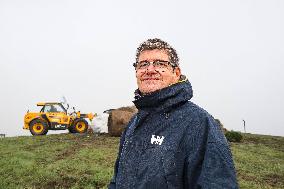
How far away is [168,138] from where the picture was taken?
2.61 m

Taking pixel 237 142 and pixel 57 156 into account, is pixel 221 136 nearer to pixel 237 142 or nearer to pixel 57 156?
pixel 57 156

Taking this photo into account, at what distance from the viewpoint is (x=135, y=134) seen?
9.77ft

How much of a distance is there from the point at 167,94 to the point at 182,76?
1.34 ft

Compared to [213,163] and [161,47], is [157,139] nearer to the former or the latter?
[213,163]

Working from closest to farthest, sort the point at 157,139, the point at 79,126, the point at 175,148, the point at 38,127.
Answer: the point at 175,148
the point at 157,139
the point at 38,127
the point at 79,126

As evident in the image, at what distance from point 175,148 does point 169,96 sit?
0.46m

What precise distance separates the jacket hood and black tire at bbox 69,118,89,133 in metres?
22.5

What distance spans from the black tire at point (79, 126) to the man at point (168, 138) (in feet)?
72.7

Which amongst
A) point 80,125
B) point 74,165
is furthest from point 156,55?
point 80,125

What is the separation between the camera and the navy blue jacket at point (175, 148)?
2.36m

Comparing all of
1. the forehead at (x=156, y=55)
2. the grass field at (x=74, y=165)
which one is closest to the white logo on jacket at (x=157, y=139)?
the forehead at (x=156, y=55)

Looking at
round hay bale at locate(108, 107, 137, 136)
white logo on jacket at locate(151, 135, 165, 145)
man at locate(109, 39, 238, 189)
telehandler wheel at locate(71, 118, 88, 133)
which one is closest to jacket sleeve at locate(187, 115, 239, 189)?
man at locate(109, 39, 238, 189)

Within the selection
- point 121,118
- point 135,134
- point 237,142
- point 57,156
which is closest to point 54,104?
point 121,118

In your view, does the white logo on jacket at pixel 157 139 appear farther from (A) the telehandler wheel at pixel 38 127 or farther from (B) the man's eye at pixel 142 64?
(A) the telehandler wheel at pixel 38 127
